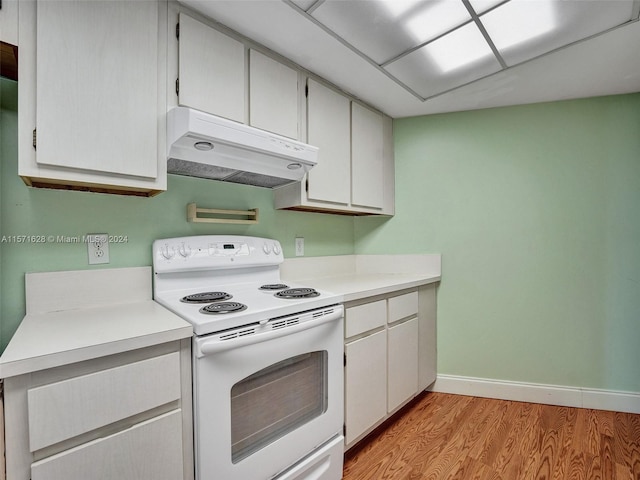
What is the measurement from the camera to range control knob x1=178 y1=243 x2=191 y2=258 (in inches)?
62.4

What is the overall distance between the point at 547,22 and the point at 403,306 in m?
1.62

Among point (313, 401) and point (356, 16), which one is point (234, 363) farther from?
point (356, 16)

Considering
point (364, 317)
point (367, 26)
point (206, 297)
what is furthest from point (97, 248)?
point (367, 26)

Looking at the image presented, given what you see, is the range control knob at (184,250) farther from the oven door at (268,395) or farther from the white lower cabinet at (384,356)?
the white lower cabinet at (384,356)

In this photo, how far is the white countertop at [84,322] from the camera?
2.86 ft

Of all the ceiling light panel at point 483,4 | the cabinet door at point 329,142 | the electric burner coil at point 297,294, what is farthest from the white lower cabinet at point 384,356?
the ceiling light panel at point 483,4

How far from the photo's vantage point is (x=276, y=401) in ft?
4.41

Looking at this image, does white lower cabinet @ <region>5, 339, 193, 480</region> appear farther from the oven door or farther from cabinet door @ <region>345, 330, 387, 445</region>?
cabinet door @ <region>345, 330, 387, 445</region>

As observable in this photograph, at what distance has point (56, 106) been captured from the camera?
1.11 meters

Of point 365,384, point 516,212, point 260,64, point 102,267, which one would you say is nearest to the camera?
point 102,267

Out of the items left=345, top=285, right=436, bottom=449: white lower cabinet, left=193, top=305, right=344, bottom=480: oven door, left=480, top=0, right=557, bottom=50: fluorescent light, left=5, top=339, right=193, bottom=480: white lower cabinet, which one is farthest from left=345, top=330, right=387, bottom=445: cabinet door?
left=480, top=0, right=557, bottom=50: fluorescent light

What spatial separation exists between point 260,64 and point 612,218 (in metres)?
2.42

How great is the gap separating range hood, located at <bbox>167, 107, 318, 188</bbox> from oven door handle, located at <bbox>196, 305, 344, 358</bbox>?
0.74 m

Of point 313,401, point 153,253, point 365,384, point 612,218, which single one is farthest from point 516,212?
point 153,253
